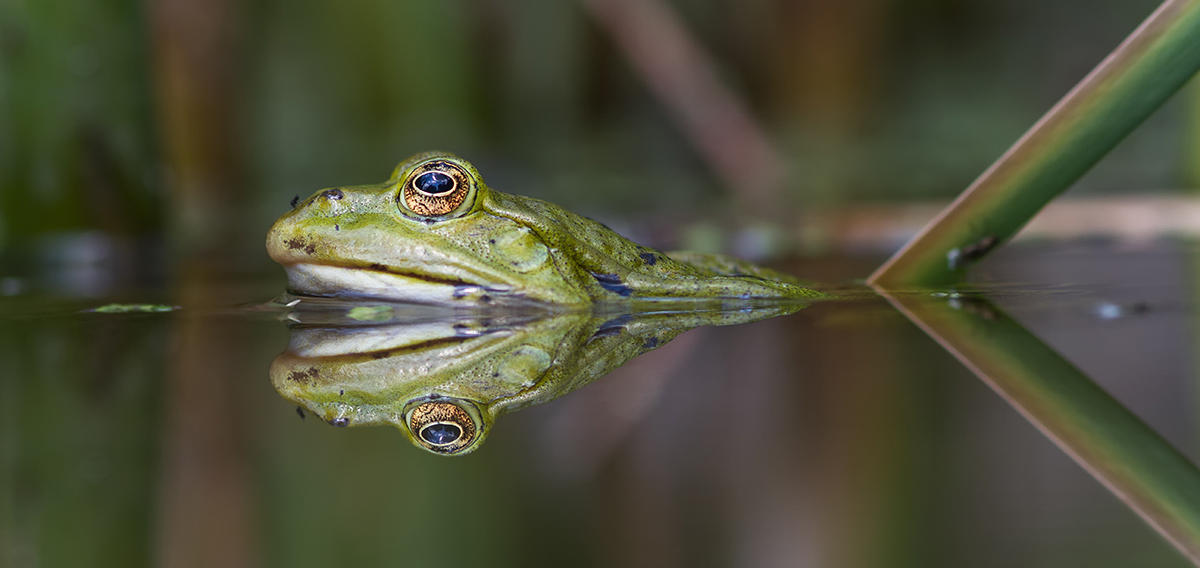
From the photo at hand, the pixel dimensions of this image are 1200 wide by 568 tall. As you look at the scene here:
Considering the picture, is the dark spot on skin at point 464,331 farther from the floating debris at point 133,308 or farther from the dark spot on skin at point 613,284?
the floating debris at point 133,308

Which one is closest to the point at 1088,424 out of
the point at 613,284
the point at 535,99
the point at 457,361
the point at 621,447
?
the point at 621,447

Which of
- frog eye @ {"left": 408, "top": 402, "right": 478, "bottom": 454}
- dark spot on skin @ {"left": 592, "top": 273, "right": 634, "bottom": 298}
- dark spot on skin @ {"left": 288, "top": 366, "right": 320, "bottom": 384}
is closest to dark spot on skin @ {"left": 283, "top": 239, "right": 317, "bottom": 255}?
dark spot on skin @ {"left": 592, "top": 273, "right": 634, "bottom": 298}

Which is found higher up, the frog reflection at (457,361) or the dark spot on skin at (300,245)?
the dark spot on skin at (300,245)

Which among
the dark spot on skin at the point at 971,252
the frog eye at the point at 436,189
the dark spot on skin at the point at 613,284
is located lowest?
the dark spot on skin at the point at 613,284

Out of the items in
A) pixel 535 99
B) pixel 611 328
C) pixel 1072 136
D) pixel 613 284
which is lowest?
pixel 611 328

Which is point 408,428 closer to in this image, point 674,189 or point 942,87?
point 674,189

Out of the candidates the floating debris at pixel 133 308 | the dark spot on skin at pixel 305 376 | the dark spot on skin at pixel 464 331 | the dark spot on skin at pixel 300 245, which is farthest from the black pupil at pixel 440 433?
the floating debris at pixel 133 308

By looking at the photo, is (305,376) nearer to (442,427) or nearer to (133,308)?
(442,427)
